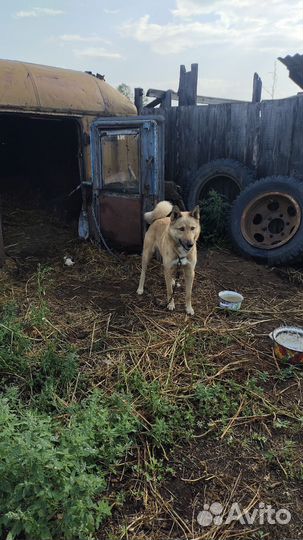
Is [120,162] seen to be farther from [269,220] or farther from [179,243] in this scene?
[269,220]

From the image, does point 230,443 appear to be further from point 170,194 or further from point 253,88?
point 253,88

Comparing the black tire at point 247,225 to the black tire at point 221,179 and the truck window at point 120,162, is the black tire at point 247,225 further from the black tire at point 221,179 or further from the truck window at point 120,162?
the truck window at point 120,162

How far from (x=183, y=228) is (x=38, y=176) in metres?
5.87

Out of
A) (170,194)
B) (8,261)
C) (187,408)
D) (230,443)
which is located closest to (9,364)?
(187,408)

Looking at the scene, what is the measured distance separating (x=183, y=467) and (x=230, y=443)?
0.37 meters

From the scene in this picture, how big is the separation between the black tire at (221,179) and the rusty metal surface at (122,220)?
1721 millimetres

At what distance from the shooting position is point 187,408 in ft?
8.95

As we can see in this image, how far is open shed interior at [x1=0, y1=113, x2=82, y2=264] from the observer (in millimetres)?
7566

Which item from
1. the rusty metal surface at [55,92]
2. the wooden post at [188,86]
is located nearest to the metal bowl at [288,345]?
the rusty metal surface at [55,92]

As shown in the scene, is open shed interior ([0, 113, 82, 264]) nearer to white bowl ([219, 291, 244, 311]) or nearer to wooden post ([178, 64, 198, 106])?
wooden post ([178, 64, 198, 106])

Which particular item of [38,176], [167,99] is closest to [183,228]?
[167,99]

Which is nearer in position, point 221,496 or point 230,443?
point 221,496

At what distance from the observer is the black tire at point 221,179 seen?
20.5 feet

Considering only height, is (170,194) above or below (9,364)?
above
